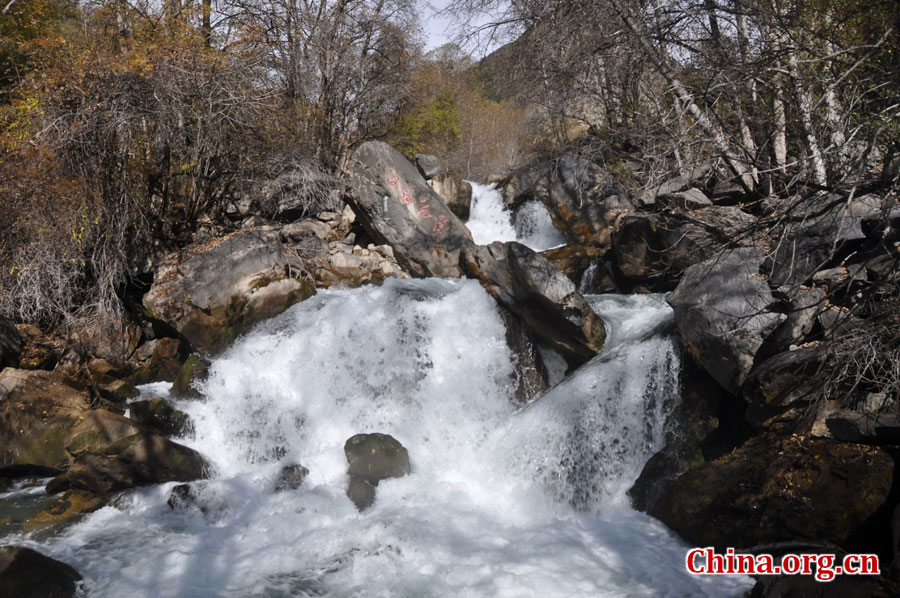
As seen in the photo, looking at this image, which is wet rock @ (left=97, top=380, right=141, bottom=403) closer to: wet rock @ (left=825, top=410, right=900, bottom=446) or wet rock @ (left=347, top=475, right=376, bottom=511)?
wet rock @ (left=347, top=475, right=376, bottom=511)

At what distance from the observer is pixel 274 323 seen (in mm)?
8375

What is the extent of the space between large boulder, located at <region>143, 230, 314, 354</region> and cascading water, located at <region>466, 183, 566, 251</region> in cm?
512

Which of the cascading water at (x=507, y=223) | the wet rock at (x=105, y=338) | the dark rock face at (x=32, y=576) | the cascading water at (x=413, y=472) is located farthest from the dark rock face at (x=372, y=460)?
the cascading water at (x=507, y=223)

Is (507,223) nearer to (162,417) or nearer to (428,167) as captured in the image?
(428,167)

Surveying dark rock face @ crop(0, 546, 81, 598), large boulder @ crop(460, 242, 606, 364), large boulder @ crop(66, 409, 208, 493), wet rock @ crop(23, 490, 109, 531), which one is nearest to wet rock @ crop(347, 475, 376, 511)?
large boulder @ crop(66, 409, 208, 493)

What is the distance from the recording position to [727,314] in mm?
5465

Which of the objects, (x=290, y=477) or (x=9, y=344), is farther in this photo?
(x=9, y=344)

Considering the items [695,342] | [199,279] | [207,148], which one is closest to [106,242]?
[199,279]

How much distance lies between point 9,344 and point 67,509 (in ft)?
10.8

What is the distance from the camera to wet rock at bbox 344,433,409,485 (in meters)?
6.21

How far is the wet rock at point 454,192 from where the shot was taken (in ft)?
42.0

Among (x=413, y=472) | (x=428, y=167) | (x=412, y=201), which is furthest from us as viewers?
(x=428, y=167)

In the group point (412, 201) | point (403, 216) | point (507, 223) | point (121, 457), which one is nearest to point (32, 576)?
point (121, 457)

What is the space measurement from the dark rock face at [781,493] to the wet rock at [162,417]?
19.7 feet
